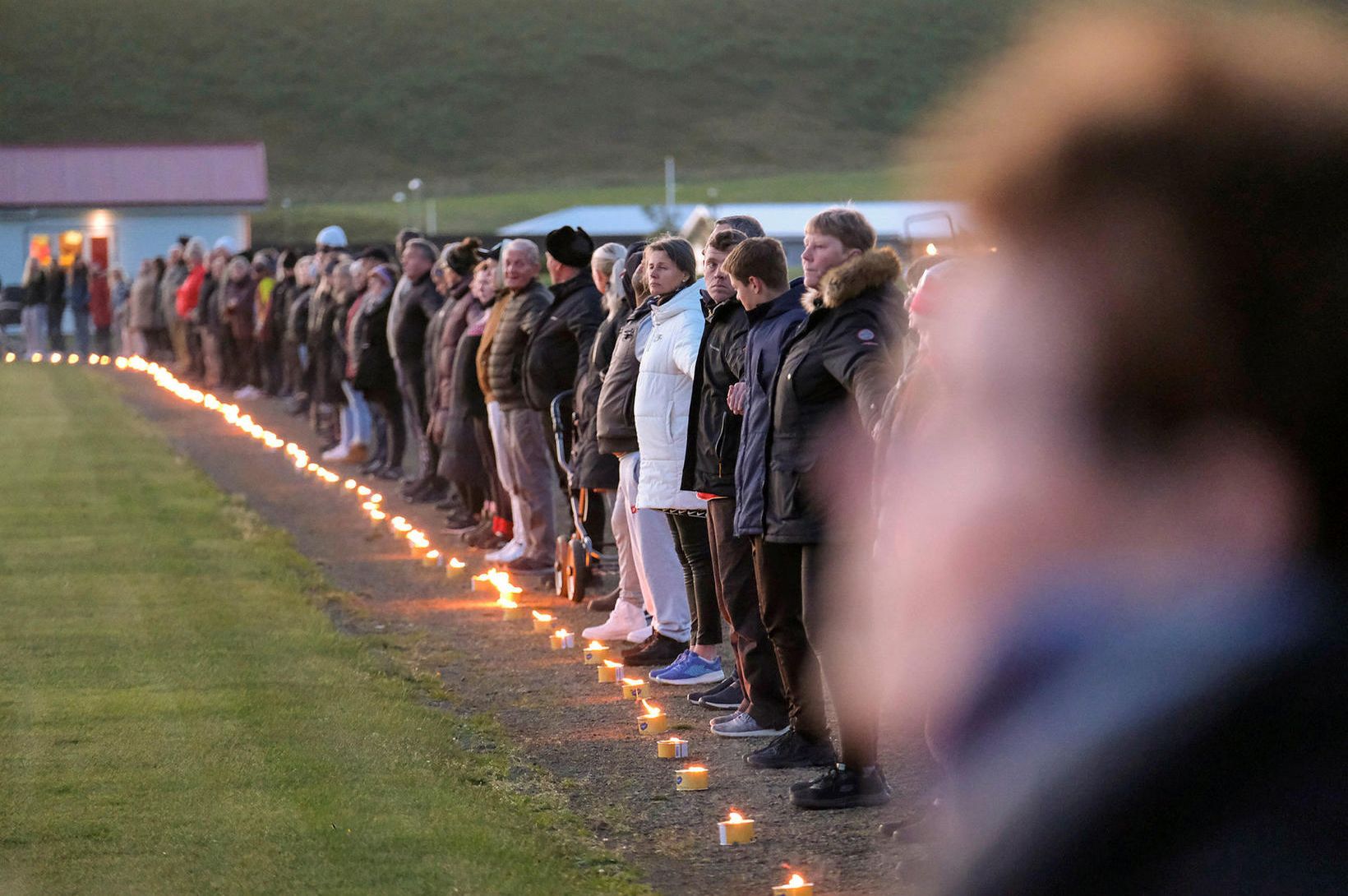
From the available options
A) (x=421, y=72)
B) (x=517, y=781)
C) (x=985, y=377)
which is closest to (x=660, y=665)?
(x=517, y=781)

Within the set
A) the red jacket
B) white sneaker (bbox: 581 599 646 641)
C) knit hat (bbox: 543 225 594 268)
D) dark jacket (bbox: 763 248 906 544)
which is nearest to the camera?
dark jacket (bbox: 763 248 906 544)

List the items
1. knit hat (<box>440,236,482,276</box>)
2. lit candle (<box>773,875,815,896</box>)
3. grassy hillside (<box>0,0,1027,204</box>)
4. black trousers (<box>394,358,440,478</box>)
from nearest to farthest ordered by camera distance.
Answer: lit candle (<box>773,875,815,896</box>)
knit hat (<box>440,236,482,276</box>)
black trousers (<box>394,358,440,478</box>)
grassy hillside (<box>0,0,1027,204</box>)

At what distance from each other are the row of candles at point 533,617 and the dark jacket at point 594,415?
795mm

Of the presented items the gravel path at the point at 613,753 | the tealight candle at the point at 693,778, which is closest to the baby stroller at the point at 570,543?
the gravel path at the point at 613,753

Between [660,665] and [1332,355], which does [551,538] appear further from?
[1332,355]

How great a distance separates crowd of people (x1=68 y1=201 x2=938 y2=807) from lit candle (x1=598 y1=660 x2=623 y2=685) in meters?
0.16

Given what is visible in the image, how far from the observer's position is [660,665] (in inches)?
375

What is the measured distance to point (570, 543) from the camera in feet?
37.7

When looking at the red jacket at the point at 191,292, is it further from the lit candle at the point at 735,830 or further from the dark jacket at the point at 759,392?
the lit candle at the point at 735,830

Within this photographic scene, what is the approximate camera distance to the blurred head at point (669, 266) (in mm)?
8750

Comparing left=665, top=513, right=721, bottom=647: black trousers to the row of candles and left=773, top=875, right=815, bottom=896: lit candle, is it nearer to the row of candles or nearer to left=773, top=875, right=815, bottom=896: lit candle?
the row of candles

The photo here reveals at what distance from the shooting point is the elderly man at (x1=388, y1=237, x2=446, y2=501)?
1680cm

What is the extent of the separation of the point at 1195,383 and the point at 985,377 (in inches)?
14.8

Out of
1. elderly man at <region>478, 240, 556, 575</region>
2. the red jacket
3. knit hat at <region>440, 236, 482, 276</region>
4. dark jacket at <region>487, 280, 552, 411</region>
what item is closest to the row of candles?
elderly man at <region>478, 240, 556, 575</region>
